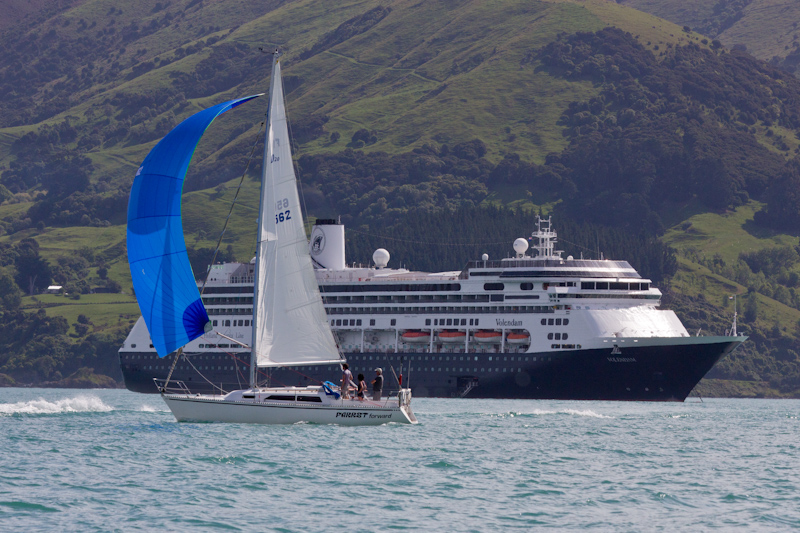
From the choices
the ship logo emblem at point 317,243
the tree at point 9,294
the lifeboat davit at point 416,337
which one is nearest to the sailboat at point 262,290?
the lifeboat davit at point 416,337

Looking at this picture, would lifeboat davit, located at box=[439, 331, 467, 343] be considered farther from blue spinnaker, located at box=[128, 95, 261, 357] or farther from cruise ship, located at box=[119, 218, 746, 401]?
blue spinnaker, located at box=[128, 95, 261, 357]

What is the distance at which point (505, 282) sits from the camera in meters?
81.1

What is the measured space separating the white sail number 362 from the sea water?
733cm

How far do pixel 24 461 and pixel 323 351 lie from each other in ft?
45.1

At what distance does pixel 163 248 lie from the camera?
134 feet

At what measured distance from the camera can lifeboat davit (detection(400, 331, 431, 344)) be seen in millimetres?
83750

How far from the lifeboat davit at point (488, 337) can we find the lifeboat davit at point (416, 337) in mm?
3652

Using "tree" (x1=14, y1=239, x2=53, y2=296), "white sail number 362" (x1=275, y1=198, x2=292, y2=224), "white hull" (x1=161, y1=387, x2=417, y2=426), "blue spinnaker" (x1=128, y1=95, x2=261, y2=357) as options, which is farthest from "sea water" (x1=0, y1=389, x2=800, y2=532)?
"tree" (x1=14, y1=239, x2=53, y2=296)

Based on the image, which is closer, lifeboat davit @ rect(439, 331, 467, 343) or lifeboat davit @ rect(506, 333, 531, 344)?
lifeboat davit @ rect(506, 333, 531, 344)

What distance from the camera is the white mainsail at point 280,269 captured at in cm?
4322

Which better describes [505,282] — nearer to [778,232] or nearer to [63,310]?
[63,310]

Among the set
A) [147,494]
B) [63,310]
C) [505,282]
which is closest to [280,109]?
[147,494]

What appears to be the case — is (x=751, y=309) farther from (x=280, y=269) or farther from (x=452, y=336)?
(x=280, y=269)

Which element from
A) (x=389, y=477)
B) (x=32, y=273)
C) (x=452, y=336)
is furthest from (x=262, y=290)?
(x=32, y=273)
